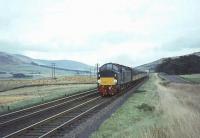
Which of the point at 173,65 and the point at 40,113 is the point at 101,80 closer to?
the point at 40,113

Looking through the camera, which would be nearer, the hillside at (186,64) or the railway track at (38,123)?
the railway track at (38,123)

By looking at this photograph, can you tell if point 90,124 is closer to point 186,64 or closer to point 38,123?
point 38,123

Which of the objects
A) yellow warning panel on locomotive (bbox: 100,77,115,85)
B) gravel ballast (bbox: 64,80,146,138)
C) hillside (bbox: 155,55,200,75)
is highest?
hillside (bbox: 155,55,200,75)

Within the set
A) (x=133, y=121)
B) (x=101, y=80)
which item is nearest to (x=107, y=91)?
(x=101, y=80)

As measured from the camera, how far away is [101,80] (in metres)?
40.2

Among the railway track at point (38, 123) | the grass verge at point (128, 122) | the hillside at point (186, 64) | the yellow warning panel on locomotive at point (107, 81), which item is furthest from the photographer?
the hillside at point (186, 64)

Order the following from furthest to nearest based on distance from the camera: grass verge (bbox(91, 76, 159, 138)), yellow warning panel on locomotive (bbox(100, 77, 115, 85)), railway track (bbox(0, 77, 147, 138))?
yellow warning panel on locomotive (bbox(100, 77, 115, 85))
railway track (bbox(0, 77, 147, 138))
grass verge (bbox(91, 76, 159, 138))

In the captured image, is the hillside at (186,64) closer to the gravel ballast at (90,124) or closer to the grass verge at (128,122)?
the grass verge at (128,122)

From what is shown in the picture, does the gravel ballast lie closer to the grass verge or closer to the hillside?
the grass verge

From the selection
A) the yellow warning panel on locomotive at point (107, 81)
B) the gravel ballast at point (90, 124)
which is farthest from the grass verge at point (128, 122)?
the yellow warning panel on locomotive at point (107, 81)

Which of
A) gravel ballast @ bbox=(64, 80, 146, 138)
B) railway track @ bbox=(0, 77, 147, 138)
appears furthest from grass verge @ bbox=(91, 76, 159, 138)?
railway track @ bbox=(0, 77, 147, 138)

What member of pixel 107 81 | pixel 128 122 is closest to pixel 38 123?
pixel 128 122

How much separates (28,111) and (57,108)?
8.53ft

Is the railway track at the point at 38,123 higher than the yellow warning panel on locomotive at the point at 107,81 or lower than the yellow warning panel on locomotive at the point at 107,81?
lower
